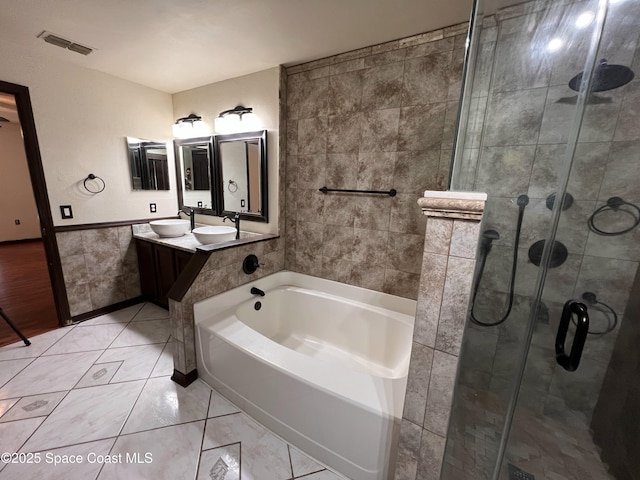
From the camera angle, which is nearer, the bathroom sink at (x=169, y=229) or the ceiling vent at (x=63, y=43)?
the ceiling vent at (x=63, y=43)

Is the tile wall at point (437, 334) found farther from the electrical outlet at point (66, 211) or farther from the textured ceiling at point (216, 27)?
the electrical outlet at point (66, 211)

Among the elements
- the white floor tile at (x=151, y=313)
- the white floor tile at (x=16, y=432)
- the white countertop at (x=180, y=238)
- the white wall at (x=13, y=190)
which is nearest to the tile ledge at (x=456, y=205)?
the white countertop at (x=180, y=238)

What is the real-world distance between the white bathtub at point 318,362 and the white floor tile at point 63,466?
608 mm

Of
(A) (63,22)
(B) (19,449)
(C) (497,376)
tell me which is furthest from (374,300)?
(A) (63,22)

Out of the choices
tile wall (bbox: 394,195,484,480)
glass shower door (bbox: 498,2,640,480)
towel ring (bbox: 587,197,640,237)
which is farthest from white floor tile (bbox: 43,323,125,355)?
towel ring (bbox: 587,197,640,237)

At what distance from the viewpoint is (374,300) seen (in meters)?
2.08

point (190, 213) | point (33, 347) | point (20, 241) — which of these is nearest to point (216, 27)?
point (190, 213)

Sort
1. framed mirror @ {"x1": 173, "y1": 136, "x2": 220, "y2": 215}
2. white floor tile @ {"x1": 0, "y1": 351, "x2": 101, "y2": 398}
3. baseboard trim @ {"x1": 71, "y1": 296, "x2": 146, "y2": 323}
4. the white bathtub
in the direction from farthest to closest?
1. framed mirror @ {"x1": 173, "y1": 136, "x2": 220, "y2": 215}
2. baseboard trim @ {"x1": 71, "y1": 296, "x2": 146, "y2": 323}
3. white floor tile @ {"x1": 0, "y1": 351, "x2": 101, "y2": 398}
4. the white bathtub

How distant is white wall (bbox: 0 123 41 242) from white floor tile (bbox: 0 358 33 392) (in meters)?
4.79

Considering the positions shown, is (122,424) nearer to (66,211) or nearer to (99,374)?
(99,374)

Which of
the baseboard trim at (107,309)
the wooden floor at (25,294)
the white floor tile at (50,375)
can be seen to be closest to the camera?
the white floor tile at (50,375)

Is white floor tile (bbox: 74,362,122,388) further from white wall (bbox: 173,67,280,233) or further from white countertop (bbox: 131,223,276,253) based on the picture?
white wall (bbox: 173,67,280,233)

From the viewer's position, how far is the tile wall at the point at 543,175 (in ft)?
3.35

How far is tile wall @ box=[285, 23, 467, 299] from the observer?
1702 millimetres
